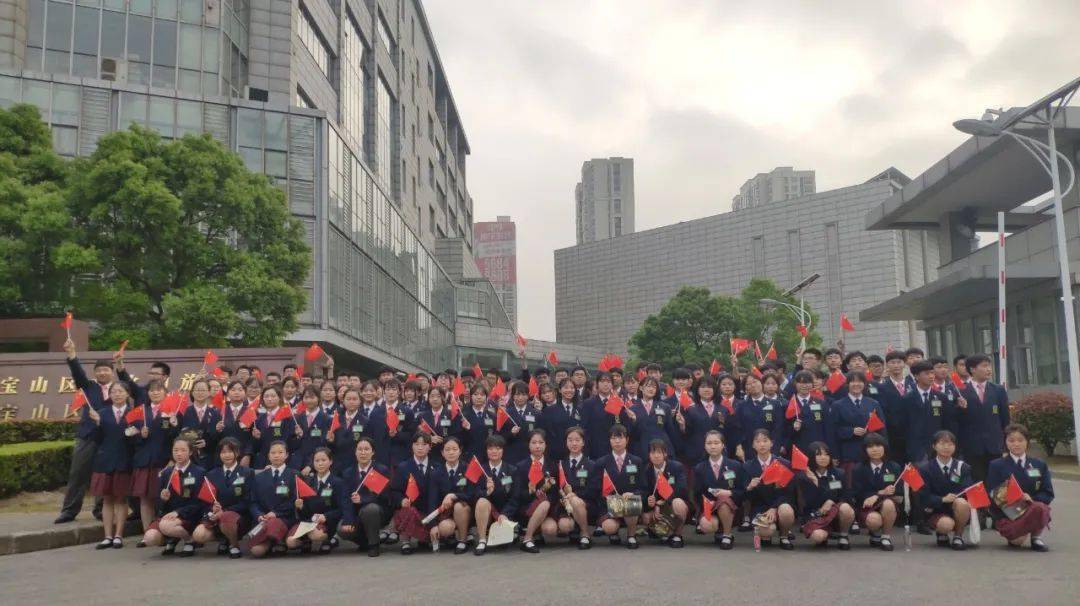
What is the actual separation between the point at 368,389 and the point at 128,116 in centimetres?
1972

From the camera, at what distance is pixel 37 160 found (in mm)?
19438

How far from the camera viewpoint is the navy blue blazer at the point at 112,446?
30.1 ft

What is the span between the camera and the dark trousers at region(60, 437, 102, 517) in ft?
32.2

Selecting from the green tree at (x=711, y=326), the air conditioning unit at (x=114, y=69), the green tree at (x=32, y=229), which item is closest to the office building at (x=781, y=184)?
the green tree at (x=711, y=326)

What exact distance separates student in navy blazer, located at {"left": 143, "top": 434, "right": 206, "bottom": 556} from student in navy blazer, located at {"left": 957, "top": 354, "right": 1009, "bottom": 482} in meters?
7.85

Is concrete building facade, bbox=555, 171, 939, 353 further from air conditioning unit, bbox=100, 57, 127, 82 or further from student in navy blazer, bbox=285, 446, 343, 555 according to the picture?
student in navy blazer, bbox=285, 446, 343, 555

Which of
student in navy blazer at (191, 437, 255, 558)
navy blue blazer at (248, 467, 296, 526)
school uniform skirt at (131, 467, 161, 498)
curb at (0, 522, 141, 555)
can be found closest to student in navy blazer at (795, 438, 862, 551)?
navy blue blazer at (248, 467, 296, 526)

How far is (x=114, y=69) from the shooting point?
2708 centimetres

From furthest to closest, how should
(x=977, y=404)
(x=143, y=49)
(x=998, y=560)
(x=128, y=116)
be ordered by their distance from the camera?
1. (x=143, y=49)
2. (x=128, y=116)
3. (x=977, y=404)
4. (x=998, y=560)

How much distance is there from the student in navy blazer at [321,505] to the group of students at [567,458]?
0.02 meters

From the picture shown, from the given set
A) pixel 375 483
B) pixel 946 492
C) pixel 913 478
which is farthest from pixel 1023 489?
pixel 375 483

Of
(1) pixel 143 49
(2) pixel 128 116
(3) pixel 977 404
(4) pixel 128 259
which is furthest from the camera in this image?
(1) pixel 143 49

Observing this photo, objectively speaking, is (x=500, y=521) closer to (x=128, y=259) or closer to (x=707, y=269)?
(x=128, y=259)

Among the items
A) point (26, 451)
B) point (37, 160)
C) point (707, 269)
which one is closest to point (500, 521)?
point (26, 451)
